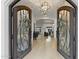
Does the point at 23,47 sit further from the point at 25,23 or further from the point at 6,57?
the point at 6,57

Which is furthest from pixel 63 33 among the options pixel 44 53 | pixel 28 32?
pixel 28 32

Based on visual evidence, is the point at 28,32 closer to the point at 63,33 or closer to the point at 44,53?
the point at 44,53

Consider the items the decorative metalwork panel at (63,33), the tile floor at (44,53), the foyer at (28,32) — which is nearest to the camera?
the foyer at (28,32)

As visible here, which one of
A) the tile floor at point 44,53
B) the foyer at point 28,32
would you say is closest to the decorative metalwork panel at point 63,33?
the foyer at point 28,32

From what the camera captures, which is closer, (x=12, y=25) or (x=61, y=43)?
(x=12, y=25)

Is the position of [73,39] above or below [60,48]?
above

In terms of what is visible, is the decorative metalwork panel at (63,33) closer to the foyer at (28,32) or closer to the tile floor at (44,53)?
the foyer at (28,32)

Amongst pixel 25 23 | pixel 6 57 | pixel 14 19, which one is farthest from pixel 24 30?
pixel 6 57

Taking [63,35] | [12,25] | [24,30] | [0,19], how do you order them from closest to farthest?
[0,19] < [12,25] < [63,35] < [24,30]

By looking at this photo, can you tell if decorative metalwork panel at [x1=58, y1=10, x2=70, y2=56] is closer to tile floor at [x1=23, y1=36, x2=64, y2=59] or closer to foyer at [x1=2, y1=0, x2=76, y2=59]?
foyer at [x1=2, y1=0, x2=76, y2=59]

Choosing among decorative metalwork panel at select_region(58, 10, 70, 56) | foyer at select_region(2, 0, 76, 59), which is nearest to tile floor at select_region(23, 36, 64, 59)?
foyer at select_region(2, 0, 76, 59)

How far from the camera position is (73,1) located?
18.9 ft

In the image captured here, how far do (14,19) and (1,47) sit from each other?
1403mm

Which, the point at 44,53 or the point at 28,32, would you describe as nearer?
the point at 44,53
